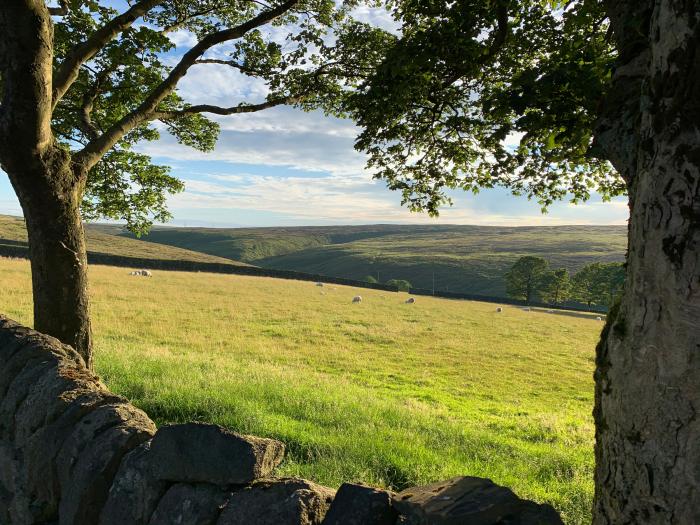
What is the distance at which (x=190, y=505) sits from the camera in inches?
128

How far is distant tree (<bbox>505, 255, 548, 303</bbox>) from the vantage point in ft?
310

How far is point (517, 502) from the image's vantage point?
268 centimetres

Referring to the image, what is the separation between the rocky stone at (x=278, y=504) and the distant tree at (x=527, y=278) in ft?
321

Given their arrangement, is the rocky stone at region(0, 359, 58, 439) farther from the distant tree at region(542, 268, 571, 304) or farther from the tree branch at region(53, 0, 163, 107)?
the distant tree at region(542, 268, 571, 304)

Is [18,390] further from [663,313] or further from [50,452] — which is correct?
[663,313]

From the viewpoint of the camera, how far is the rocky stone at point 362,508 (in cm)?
279

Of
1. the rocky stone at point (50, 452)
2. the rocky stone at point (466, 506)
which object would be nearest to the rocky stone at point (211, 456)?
the rocky stone at point (466, 506)

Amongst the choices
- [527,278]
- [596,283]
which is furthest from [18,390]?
[596,283]

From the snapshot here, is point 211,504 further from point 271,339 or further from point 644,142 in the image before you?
point 271,339

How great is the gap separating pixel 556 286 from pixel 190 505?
98.8 meters

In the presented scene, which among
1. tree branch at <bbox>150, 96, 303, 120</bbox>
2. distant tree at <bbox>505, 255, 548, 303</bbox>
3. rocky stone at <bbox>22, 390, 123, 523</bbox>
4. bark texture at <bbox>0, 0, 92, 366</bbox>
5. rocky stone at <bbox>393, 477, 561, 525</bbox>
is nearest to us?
rocky stone at <bbox>393, 477, 561, 525</bbox>

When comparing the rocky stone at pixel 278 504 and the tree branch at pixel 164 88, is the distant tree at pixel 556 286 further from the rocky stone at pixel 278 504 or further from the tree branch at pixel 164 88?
the rocky stone at pixel 278 504

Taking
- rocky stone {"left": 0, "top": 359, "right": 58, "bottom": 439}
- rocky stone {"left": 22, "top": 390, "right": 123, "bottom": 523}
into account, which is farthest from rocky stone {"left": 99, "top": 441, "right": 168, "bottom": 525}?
rocky stone {"left": 0, "top": 359, "right": 58, "bottom": 439}

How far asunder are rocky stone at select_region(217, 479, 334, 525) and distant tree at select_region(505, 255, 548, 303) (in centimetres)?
9770
